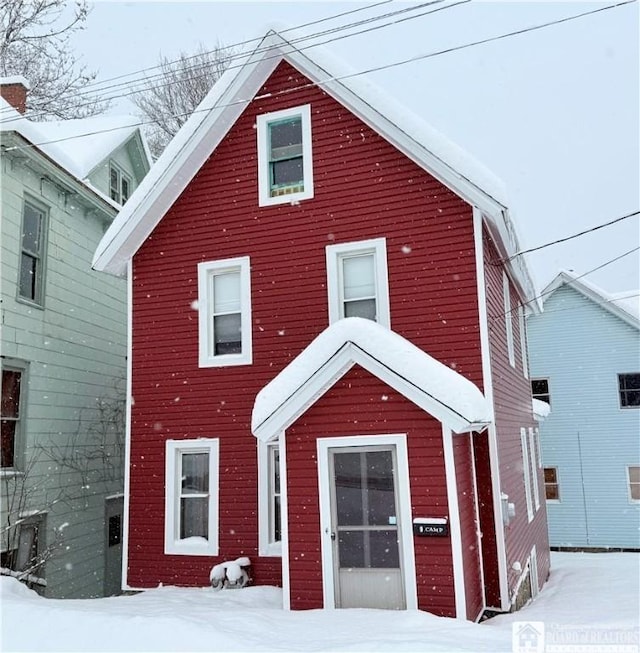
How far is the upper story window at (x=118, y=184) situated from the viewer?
1611 centimetres

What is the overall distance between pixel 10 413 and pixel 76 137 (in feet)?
21.1

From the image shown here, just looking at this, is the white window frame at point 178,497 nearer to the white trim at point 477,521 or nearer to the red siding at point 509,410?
the white trim at point 477,521

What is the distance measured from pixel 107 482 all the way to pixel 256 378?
5.46 metres

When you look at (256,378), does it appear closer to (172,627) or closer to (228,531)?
(228,531)

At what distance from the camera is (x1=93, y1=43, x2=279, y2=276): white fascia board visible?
11.2 metres

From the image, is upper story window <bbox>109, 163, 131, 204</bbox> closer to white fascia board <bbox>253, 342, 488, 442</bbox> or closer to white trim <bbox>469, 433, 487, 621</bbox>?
white fascia board <bbox>253, 342, 488, 442</bbox>

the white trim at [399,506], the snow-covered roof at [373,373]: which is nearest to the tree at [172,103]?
the snow-covered roof at [373,373]

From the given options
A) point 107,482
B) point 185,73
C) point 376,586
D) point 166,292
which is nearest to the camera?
point 376,586

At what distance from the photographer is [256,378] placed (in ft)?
35.8

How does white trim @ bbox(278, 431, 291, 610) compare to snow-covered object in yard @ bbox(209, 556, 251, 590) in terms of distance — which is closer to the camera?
white trim @ bbox(278, 431, 291, 610)

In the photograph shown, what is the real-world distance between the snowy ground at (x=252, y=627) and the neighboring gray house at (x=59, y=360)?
279cm

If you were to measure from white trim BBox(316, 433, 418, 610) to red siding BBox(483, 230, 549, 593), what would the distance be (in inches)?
91.0

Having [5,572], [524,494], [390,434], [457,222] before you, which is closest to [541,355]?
[524,494]

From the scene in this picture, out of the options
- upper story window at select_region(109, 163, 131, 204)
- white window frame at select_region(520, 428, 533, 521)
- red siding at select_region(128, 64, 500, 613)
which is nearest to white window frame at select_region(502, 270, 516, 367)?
white window frame at select_region(520, 428, 533, 521)
